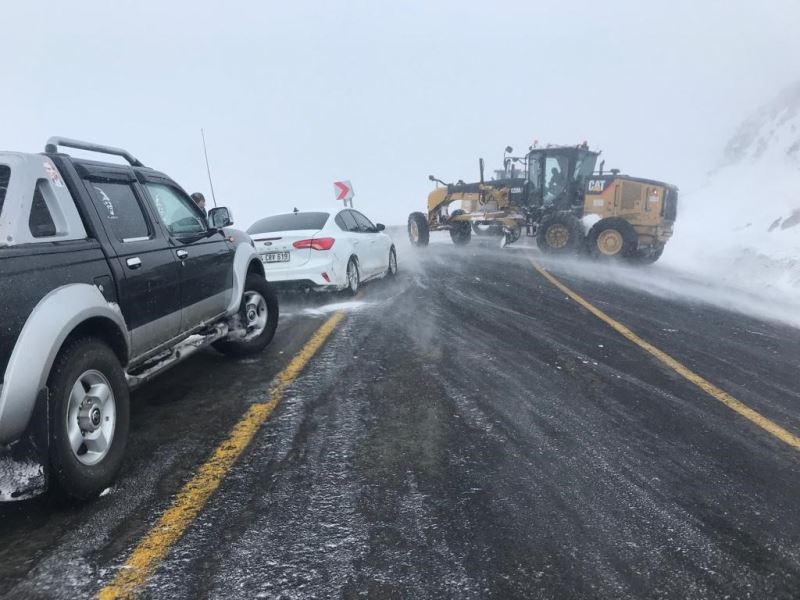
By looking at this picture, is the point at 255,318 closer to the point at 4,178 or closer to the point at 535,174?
the point at 4,178

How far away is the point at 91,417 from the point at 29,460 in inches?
18.3

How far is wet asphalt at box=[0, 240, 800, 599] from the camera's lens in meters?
2.49

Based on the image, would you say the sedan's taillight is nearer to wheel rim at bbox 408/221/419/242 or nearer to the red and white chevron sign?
wheel rim at bbox 408/221/419/242

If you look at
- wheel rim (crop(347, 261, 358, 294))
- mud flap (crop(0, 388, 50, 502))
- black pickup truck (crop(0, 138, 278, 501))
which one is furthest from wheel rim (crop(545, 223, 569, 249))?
mud flap (crop(0, 388, 50, 502))

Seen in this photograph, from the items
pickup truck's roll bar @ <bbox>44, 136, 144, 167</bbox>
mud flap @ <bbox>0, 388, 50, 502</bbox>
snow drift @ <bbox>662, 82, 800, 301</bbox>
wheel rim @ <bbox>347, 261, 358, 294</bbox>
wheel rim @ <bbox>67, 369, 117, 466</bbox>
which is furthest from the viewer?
snow drift @ <bbox>662, 82, 800, 301</bbox>

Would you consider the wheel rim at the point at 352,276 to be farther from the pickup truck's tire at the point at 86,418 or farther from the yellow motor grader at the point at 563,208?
the yellow motor grader at the point at 563,208

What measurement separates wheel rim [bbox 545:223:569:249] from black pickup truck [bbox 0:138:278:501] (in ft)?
40.5

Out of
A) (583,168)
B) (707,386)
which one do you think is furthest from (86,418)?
(583,168)

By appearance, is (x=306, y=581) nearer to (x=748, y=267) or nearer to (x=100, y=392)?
(x=100, y=392)

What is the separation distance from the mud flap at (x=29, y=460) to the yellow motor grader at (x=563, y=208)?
14.2 meters

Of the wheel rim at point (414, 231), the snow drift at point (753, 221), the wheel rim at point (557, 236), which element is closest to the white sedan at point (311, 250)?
the wheel rim at point (557, 236)

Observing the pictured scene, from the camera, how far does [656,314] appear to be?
8.27 m

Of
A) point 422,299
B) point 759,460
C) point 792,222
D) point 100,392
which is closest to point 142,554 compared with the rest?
point 100,392

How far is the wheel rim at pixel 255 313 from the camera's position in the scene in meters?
6.10
